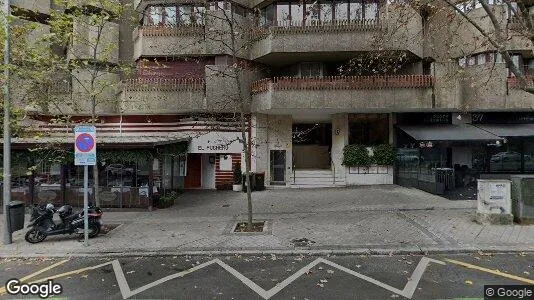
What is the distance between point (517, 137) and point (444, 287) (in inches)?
619

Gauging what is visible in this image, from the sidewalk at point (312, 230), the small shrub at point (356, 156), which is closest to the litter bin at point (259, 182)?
the sidewalk at point (312, 230)

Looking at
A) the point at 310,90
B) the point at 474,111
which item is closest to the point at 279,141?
the point at 310,90

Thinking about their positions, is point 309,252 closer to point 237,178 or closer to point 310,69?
point 237,178

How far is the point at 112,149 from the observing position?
45.8 feet

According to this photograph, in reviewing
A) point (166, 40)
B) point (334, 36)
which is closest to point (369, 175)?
point (334, 36)

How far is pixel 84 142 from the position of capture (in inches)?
353

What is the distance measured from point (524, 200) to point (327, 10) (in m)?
12.6

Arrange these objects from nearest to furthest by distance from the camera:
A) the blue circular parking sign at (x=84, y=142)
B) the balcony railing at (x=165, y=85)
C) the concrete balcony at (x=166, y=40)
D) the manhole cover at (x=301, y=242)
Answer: the manhole cover at (x=301, y=242)
the blue circular parking sign at (x=84, y=142)
the balcony railing at (x=165, y=85)
the concrete balcony at (x=166, y=40)

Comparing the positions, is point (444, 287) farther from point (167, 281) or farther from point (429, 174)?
point (429, 174)

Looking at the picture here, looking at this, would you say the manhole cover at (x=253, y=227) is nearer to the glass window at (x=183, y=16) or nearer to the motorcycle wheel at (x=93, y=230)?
the motorcycle wheel at (x=93, y=230)

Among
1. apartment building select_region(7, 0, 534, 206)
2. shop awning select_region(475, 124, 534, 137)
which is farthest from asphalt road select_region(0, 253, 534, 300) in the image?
shop awning select_region(475, 124, 534, 137)

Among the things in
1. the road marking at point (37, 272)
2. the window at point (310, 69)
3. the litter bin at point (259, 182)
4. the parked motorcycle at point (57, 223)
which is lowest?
the road marking at point (37, 272)

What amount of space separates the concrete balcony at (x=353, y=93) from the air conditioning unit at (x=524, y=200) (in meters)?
7.27

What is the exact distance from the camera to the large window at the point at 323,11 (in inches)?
701
